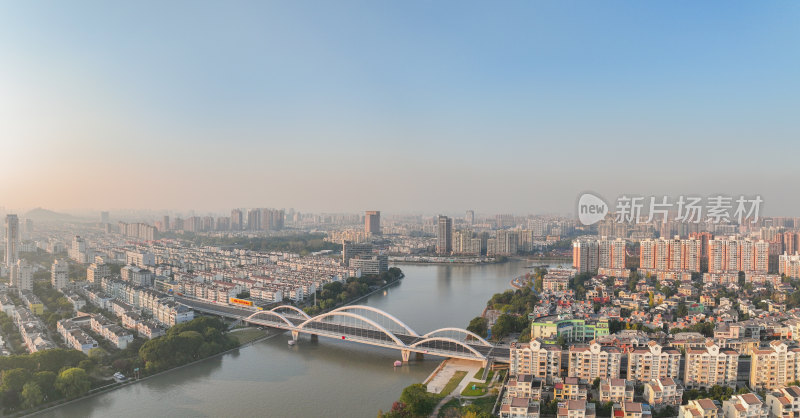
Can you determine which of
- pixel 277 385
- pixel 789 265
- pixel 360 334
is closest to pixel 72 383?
pixel 277 385

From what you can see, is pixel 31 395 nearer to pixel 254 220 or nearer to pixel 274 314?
pixel 274 314

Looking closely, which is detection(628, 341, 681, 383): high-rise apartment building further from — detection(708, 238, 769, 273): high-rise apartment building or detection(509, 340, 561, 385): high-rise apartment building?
detection(708, 238, 769, 273): high-rise apartment building

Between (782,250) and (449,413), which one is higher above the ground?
(782,250)

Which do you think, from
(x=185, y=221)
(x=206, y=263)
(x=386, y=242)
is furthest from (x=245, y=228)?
(x=206, y=263)

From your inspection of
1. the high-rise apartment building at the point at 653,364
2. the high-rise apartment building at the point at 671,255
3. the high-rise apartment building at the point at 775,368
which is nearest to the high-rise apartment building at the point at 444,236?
the high-rise apartment building at the point at 671,255

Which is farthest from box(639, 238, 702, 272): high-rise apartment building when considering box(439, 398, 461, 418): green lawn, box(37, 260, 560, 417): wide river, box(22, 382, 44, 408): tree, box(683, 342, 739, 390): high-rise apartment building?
box(22, 382, 44, 408): tree

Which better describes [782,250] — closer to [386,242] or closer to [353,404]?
[353,404]

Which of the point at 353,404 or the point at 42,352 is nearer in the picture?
the point at 353,404
